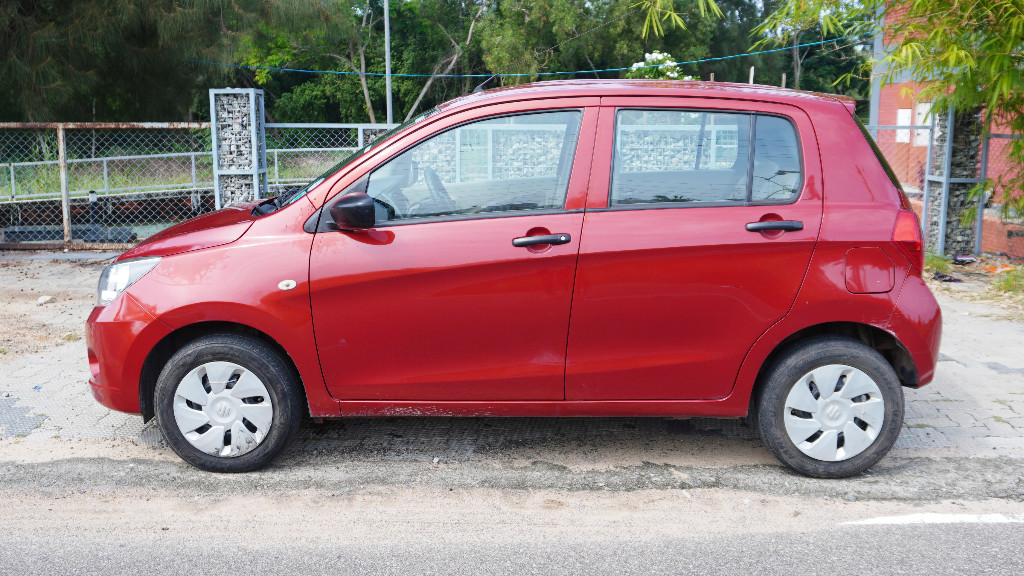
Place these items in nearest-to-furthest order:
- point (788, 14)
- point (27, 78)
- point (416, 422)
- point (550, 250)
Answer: point (550, 250)
point (416, 422)
point (788, 14)
point (27, 78)

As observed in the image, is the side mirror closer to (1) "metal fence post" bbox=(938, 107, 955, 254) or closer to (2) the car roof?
(2) the car roof

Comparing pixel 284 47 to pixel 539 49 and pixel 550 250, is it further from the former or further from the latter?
pixel 550 250

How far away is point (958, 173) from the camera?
10.9m

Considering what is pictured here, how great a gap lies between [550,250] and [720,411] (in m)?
1.17

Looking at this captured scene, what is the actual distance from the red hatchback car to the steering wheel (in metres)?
0.01

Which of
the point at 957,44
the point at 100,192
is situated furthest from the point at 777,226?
the point at 100,192

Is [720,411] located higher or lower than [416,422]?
higher

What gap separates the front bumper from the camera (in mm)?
4273

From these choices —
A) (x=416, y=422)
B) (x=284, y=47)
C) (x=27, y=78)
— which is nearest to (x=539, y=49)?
(x=284, y=47)

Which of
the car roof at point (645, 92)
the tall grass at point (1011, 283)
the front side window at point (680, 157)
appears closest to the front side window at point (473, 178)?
the car roof at point (645, 92)

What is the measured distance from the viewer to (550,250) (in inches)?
163

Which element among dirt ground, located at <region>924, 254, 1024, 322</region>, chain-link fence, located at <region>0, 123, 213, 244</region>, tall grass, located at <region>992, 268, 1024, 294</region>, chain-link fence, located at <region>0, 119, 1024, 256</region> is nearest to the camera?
dirt ground, located at <region>924, 254, 1024, 322</region>

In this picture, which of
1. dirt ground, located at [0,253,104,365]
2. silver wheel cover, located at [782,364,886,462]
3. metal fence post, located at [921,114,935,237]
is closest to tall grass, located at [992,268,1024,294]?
metal fence post, located at [921,114,935,237]

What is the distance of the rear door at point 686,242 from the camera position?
4.15 m
